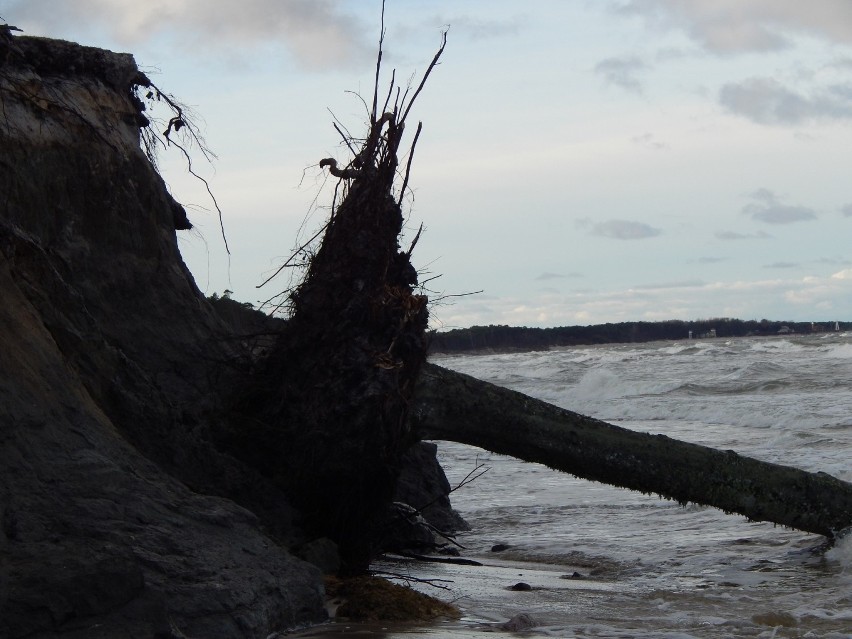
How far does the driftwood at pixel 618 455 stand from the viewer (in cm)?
634

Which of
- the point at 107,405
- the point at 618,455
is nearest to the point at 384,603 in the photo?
the point at 107,405

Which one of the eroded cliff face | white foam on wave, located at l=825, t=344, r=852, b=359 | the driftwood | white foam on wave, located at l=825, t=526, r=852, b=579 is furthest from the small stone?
white foam on wave, located at l=825, t=344, r=852, b=359

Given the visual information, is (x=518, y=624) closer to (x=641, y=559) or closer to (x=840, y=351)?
(x=641, y=559)

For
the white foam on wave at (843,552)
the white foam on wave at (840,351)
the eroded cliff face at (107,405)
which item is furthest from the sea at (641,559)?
the white foam on wave at (840,351)

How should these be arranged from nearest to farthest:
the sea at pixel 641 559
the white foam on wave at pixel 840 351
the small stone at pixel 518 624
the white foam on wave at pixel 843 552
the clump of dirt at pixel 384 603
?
1. the small stone at pixel 518 624
2. the clump of dirt at pixel 384 603
3. the sea at pixel 641 559
4. the white foam on wave at pixel 843 552
5. the white foam on wave at pixel 840 351

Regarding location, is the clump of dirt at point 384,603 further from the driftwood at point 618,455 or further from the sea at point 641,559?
the driftwood at point 618,455

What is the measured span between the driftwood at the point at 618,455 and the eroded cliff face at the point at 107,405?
1195 mm

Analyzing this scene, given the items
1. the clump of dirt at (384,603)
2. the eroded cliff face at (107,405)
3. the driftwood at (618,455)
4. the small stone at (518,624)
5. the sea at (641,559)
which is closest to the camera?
A: the eroded cliff face at (107,405)

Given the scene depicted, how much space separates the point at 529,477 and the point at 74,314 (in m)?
7.39

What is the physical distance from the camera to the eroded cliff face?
353cm

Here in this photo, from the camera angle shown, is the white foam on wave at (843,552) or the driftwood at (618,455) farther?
the white foam on wave at (843,552)

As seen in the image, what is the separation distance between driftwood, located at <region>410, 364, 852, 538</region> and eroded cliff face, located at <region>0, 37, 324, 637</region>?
3.92 feet

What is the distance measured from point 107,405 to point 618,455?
317 centimetres

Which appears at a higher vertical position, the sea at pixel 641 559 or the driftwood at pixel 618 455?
the driftwood at pixel 618 455
